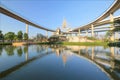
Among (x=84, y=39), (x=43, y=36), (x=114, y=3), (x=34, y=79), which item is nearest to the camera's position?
(x=34, y=79)

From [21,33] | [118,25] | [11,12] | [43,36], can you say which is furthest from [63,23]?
[118,25]

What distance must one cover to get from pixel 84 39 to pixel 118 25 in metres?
30.6

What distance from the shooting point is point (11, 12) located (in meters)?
40.3

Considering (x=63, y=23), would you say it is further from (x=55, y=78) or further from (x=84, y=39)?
(x=55, y=78)

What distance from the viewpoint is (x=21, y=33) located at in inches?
2493

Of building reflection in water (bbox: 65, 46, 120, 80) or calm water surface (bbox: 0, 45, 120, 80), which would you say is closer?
calm water surface (bbox: 0, 45, 120, 80)

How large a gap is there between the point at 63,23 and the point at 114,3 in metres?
67.4

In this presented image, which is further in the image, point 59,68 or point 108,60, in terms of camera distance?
point 108,60

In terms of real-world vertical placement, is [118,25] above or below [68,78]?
above

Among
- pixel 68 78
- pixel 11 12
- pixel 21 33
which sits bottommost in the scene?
pixel 68 78

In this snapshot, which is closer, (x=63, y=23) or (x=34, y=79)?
(x=34, y=79)

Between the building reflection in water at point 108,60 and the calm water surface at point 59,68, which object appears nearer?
the calm water surface at point 59,68

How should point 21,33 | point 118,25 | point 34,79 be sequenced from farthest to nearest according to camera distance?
point 21,33 → point 118,25 → point 34,79

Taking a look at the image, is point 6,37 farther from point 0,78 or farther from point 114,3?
point 0,78
